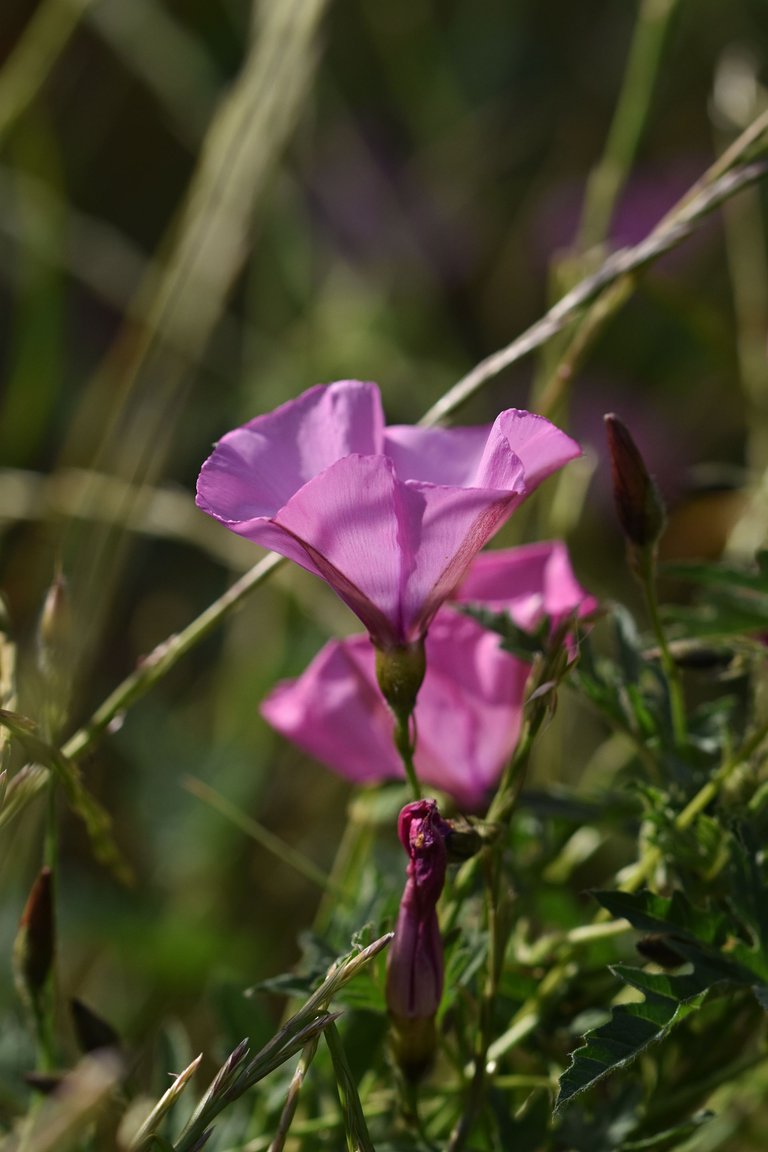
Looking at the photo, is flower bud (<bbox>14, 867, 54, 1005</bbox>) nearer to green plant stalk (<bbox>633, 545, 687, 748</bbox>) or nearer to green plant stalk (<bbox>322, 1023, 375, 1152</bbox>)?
green plant stalk (<bbox>322, 1023, 375, 1152</bbox>)

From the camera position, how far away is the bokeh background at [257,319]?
57 centimetres

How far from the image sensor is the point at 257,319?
1469mm

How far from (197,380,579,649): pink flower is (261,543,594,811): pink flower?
0.06 m

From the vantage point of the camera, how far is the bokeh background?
22.3 inches

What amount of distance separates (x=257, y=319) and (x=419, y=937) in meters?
1.22

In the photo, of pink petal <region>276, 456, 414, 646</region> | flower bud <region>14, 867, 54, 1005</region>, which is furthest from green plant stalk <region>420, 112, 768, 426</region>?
flower bud <region>14, 867, 54, 1005</region>

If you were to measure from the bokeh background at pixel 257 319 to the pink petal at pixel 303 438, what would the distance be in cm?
10

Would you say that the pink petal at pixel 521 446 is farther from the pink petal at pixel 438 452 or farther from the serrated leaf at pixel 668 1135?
the serrated leaf at pixel 668 1135

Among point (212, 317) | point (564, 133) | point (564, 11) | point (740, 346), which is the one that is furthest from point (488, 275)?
point (212, 317)

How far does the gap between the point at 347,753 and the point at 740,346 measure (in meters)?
0.47

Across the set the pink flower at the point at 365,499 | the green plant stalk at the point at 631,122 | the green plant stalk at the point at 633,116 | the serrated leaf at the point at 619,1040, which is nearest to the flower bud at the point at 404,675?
the pink flower at the point at 365,499

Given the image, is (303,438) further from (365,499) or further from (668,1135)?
(668,1135)

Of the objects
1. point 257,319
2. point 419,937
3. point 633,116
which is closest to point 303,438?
point 419,937

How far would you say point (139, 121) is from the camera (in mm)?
1682
